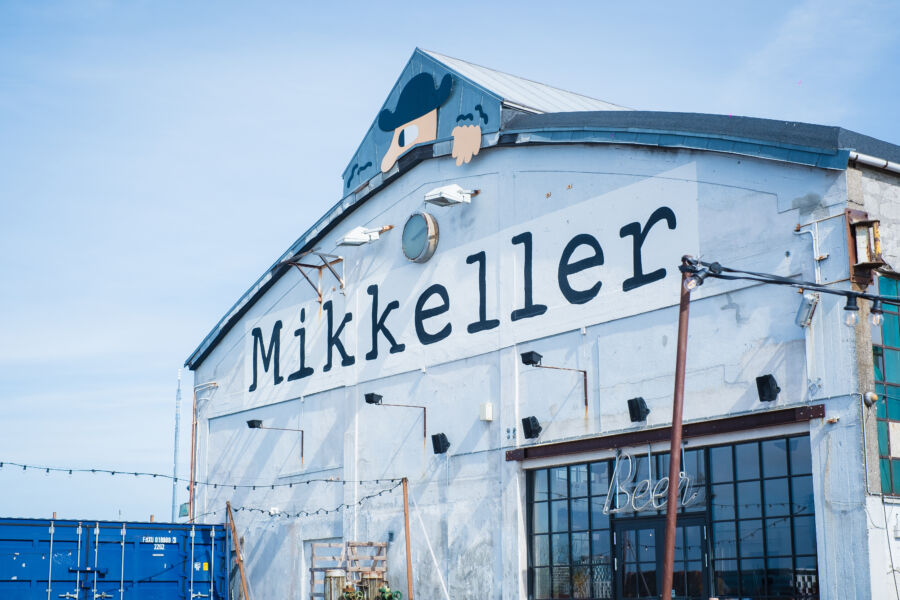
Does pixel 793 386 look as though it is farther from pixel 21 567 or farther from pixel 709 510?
pixel 21 567

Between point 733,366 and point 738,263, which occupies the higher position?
point 738,263

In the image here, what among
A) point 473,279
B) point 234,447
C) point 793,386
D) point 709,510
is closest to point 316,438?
point 234,447

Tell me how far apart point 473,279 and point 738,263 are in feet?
24.1

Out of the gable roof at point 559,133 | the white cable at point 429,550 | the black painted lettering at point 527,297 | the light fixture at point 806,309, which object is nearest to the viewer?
the light fixture at point 806,309

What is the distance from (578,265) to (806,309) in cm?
562

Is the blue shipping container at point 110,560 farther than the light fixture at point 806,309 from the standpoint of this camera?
Yes

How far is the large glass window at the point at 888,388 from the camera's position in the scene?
1652cm

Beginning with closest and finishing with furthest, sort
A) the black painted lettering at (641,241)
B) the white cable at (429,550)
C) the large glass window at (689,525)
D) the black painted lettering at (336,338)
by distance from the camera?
the large glass window at (689,525) < the black painted lettering at (641,241) < the white cable at (429,550) < the black painted lettering at (336,338)

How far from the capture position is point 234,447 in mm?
32406

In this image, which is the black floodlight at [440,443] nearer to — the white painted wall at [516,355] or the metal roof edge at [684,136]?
the white painted wall at [516,355]

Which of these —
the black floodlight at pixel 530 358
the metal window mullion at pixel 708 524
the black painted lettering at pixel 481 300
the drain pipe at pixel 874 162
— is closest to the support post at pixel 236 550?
the black painted lettering at pixel 481 300

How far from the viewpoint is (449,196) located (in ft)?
80.0

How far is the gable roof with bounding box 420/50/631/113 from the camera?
25516 millimetres

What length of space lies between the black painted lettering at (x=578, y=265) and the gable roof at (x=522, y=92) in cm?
430
